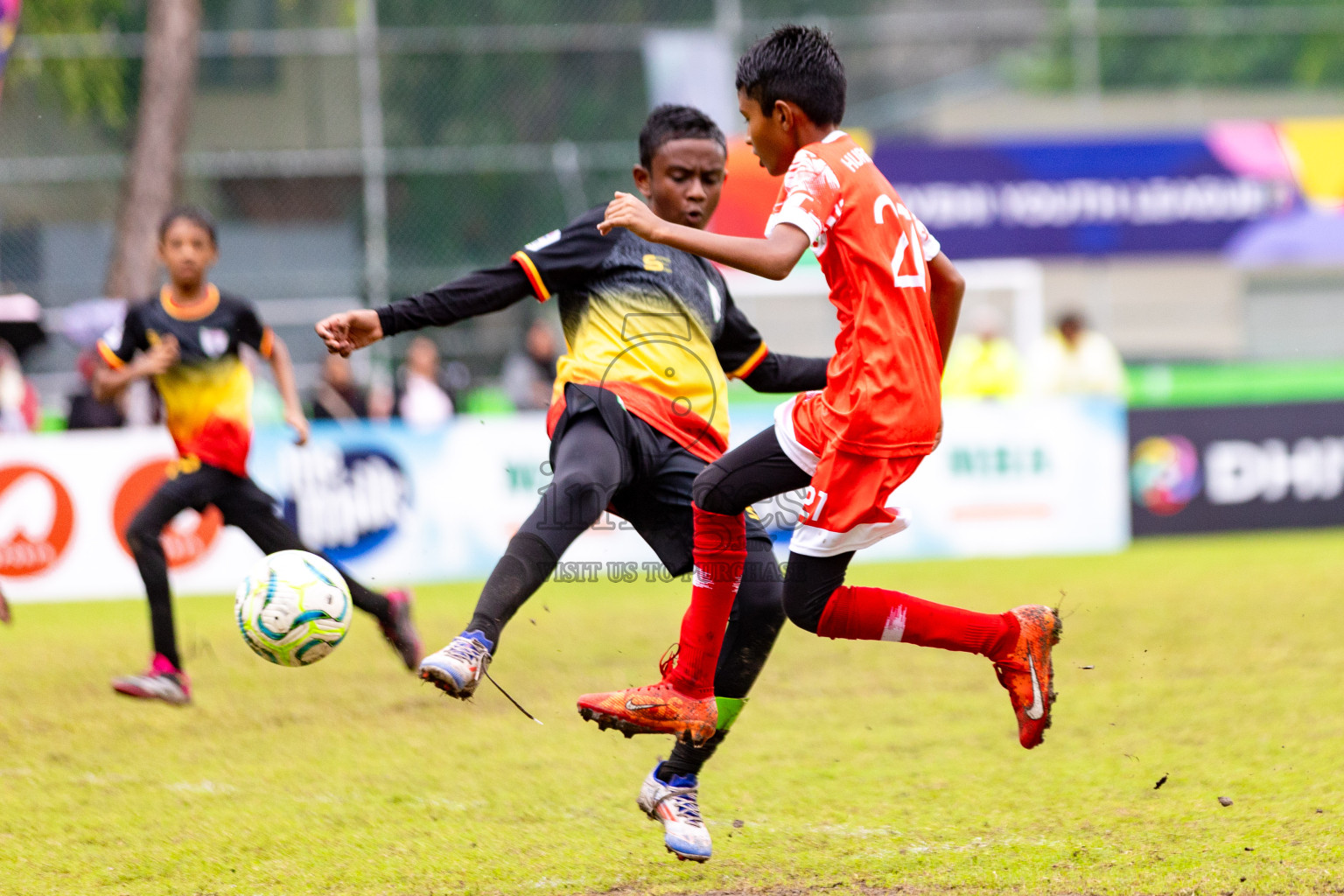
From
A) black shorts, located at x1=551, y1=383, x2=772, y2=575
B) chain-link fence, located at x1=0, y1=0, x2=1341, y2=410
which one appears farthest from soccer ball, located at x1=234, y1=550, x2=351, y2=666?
chain-link fence, located at x1=0, y1=0, x2=1341, y2=410

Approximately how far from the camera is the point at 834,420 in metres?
4.12

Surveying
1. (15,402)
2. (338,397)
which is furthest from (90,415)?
(338,397)

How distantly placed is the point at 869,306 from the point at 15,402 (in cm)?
1110

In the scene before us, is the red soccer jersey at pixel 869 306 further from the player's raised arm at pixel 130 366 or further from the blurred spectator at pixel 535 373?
the blurred spectator at pixel 535 373

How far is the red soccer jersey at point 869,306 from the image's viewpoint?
404cm

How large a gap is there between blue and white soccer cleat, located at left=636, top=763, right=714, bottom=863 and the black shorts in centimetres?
65

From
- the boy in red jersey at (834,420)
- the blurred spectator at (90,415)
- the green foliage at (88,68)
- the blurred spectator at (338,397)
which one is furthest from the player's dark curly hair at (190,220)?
the green foliage at (88,68)

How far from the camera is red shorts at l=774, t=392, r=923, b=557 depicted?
4.10 meters

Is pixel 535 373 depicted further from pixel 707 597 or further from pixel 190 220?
pixel 707 597

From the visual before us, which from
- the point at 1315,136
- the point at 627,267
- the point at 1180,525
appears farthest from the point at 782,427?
the point at 1315,136

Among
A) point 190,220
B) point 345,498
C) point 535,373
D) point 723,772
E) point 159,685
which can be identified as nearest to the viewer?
point 723,772

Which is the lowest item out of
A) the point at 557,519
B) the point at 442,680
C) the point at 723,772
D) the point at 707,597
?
the point at 723,772

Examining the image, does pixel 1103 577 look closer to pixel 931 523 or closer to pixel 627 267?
pixel 931 523

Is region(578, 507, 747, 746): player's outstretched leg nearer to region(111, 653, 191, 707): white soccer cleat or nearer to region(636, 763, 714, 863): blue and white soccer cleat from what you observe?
region(636, 763, 714, 863): blue and white soccer cleat
